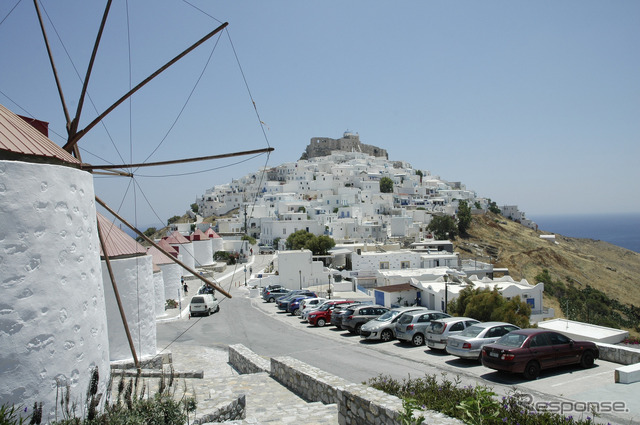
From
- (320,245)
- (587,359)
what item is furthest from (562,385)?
(320,245)

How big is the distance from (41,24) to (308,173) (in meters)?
111

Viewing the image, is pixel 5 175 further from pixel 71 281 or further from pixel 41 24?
pixel 41 24

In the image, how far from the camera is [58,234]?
6328 mm

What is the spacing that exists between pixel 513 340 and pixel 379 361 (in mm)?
3999

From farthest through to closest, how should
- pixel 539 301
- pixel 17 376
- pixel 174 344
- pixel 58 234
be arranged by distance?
pixel 539 301 < pixel 174 344 < pixel 58 234 < pixel 17 376

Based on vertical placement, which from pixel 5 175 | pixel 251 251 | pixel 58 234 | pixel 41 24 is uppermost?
pixel 41 24

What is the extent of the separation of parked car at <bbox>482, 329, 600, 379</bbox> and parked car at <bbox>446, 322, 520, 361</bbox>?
4.24ft

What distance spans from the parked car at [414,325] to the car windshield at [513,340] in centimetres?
447

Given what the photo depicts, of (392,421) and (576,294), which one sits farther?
(576,294)

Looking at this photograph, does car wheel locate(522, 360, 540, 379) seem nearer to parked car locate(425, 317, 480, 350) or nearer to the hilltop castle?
parked car locate(425, 317, 480, 350)

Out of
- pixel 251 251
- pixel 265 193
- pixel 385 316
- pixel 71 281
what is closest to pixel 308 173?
pixel 265 193

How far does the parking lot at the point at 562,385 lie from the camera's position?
7.18 metres

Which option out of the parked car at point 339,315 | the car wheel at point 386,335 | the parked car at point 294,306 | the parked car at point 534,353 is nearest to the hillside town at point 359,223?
the parked car at point 294,306

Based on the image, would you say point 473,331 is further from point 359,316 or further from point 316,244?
point 316,244
